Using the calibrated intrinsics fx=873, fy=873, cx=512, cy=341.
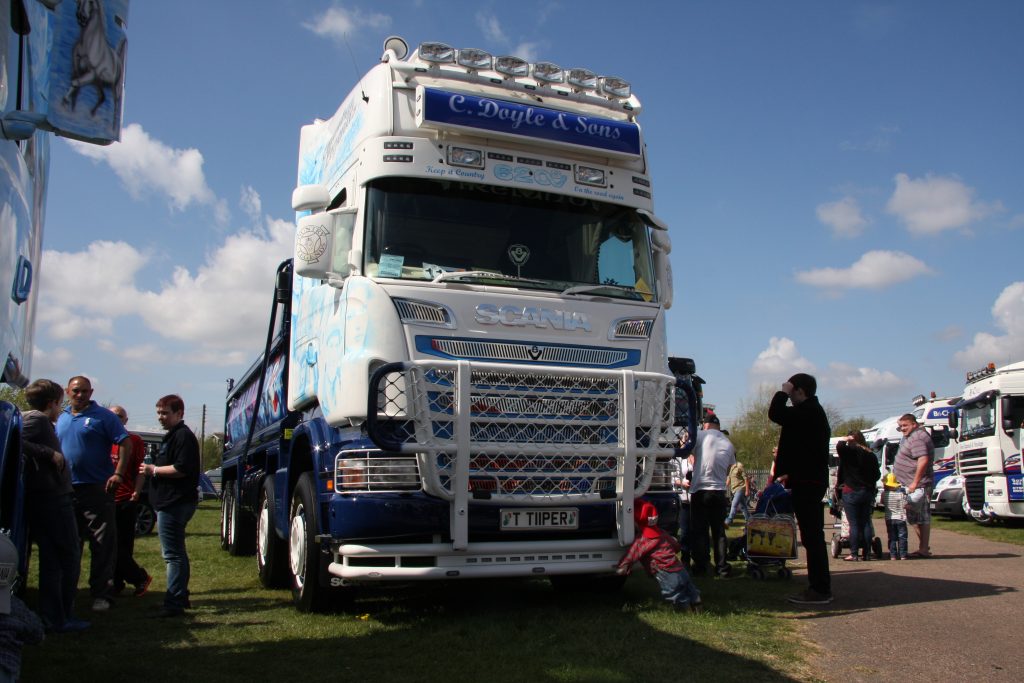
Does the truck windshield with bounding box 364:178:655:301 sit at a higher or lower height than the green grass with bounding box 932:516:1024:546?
higher

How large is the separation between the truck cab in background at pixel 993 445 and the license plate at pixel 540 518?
41.9 feet

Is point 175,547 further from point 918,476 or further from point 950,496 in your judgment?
point 950,496

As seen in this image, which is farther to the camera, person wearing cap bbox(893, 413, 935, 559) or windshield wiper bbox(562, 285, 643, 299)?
person wearing cap bbox(893, 413, 935, 559)

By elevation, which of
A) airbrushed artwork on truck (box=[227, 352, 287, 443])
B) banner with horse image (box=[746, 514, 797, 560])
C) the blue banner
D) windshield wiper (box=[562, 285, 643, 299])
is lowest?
banner with horse image (box=[746, 514, 797, 560])

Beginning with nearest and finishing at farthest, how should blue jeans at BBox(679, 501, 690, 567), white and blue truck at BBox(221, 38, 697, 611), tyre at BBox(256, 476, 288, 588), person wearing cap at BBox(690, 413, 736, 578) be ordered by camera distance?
1. white and blue truck at BBox(221, 38, 697, 611)
2. tyre at BBox(256, 476, 288, 588)
3. person wearing cap at BBox(690, 413, 736, 578)
4. blue jeans at BBox(679, 501, 690, 567)

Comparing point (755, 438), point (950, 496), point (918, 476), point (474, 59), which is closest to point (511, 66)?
point (474, 59)

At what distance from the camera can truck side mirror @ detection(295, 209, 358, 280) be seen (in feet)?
21.5

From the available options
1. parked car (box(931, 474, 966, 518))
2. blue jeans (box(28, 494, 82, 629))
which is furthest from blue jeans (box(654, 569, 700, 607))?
parked car (box(931, 474, 966, 518))

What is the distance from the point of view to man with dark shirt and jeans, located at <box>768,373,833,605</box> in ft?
24.1

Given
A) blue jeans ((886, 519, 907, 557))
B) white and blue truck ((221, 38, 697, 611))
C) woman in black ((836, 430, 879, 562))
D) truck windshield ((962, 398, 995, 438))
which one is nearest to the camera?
white and blue truck ((221, 38, 697, 611))

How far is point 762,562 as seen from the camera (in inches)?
359

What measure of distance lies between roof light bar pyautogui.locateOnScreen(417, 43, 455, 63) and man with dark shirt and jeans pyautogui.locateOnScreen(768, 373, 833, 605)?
13.0 feet

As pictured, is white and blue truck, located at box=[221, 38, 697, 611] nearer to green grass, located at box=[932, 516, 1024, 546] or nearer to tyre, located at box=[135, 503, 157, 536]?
green grass, located at box=[932, 516, 1024, 546]

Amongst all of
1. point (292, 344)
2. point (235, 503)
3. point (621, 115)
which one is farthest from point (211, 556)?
point (621, 115)
